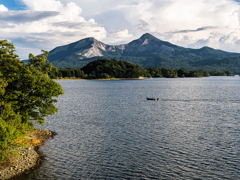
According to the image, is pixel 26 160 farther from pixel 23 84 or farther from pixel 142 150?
pixel 142 150

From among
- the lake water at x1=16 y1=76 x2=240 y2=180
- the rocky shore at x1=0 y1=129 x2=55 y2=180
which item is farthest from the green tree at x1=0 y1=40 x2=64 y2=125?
the lake water at x1=16 y1=76 x2=240 y2=180

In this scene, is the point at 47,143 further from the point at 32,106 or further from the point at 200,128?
the point at 200,128

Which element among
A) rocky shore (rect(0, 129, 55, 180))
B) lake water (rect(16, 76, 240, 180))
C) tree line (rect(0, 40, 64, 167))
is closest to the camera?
rocky shore (rect(0, 129, 55, 180))

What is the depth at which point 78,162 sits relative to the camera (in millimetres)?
28703

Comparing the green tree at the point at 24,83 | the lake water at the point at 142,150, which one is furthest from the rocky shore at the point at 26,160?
the green tree at the point at 24,83

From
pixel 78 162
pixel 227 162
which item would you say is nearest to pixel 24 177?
pixel 78 162

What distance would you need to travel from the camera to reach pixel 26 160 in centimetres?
2891

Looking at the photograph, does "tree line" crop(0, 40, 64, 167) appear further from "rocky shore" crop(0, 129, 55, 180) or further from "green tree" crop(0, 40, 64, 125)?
"rocky shore" crop(0, 129, 55, 180)

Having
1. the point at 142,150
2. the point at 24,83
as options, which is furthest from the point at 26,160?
the point at 142,150

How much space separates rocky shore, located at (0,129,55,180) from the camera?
25138 mm

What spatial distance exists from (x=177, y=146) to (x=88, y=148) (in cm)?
1507

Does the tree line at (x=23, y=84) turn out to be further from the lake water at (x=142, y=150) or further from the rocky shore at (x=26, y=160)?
the lake water at (x=142, y=150)

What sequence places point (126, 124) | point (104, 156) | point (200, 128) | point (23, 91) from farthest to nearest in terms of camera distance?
point (126, 124)
point (200, 128)
point (23, 91)
point (104, 156)

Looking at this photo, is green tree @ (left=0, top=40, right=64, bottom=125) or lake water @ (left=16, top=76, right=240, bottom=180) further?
green tree @ (left=0, top=40, right=64, bottom=125)
